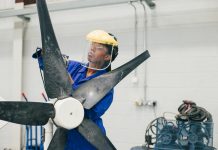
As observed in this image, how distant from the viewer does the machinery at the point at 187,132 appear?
3402mm

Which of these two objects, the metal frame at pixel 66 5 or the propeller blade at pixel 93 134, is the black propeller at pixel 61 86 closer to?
the propeller blade at pixel 93 134

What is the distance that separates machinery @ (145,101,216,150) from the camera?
134 inches

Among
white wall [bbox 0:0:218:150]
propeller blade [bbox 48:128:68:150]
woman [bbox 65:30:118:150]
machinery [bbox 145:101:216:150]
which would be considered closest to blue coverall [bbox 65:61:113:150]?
woman [bbox 65:30:118:150]

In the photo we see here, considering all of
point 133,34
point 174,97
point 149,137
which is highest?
point 133,34

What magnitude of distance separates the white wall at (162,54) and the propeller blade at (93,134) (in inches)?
92.5

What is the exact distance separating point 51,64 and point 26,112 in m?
0.38

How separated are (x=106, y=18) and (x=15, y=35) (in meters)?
1.72

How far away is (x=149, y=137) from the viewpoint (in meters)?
3.98

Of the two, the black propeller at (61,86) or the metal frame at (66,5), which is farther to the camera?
the metal frame at (66,5)

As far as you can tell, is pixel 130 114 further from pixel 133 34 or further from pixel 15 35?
pixel 15 35

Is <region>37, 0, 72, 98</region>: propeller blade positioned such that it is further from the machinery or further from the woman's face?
the machinery

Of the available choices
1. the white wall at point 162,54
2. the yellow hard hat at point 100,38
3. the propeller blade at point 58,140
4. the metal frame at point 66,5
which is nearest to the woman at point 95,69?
the yellow hard hat at point 100,38

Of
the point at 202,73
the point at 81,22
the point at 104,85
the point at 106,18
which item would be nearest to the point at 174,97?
the point at 202,73

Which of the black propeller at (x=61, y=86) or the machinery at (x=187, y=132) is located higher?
the black propeller at (x=61, y=86)
